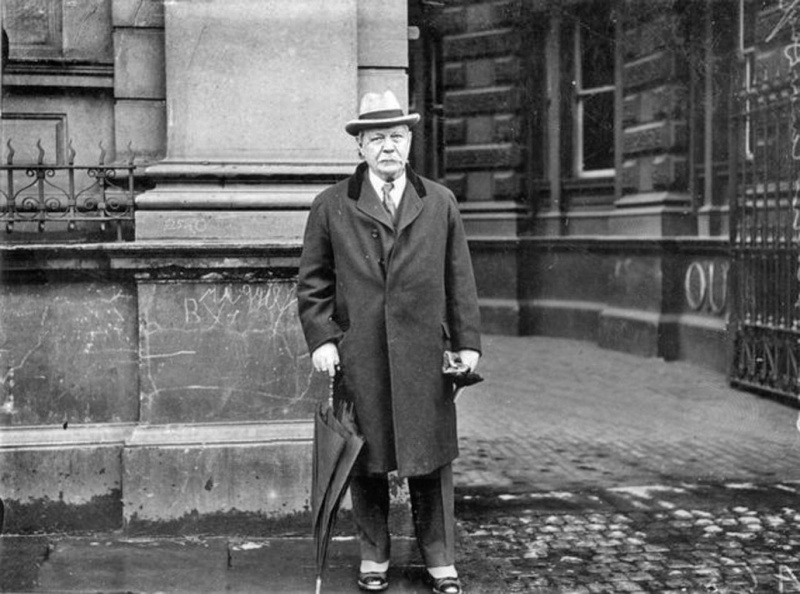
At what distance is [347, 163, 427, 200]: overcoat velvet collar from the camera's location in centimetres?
471

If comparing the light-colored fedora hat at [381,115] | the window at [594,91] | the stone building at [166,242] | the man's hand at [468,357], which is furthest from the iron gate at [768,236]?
the light-colored fedora hat at [381,115]

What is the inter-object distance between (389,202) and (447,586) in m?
1.60

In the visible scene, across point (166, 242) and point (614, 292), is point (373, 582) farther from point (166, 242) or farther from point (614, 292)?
point (614, 292)

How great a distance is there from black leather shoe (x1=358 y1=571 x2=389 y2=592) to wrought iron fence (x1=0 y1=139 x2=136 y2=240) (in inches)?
83.5

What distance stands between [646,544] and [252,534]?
1903 mm

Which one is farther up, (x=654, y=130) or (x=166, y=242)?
(x=654, y=130)

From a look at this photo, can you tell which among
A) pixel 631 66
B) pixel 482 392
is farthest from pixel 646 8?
pixel 482 392

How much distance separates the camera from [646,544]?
549 centimetres

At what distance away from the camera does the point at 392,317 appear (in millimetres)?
4598

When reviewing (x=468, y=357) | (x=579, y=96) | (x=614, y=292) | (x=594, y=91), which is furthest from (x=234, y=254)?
(x=579, y=96)

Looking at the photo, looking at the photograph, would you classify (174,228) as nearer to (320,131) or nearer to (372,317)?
(320,131)

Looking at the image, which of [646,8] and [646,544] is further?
[646,8]

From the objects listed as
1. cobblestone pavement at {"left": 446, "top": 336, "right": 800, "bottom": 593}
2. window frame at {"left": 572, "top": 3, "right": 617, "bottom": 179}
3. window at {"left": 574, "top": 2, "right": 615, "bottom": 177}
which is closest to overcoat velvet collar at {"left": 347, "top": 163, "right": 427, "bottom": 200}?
cobblestone pavement at {"left": 446, "top": 336, "right": 800, "bottom": 593}

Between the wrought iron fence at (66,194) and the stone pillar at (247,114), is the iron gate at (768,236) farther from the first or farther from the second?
the wrought iron fence at (66,194)
